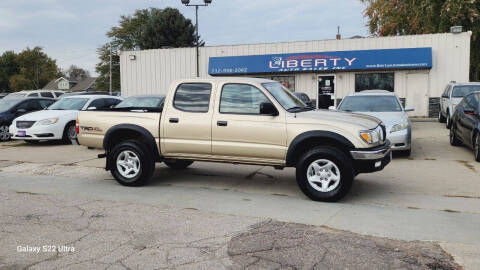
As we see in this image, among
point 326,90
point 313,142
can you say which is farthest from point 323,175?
point 326,90

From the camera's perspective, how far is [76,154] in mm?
11469

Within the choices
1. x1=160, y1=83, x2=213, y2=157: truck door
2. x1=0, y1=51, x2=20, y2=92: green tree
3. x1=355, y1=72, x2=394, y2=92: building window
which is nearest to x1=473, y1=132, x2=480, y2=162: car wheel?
x1=160, y1=83, x2=213, y2=157: truck door

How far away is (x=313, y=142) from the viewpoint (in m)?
6.37

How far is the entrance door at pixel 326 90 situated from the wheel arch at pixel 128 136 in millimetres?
16910

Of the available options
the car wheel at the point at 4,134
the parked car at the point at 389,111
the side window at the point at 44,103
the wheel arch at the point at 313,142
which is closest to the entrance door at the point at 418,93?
the parked car at the point at 389,111

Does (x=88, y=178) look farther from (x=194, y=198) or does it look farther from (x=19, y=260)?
(x=19, y=260)

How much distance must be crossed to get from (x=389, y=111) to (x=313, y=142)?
204 inches

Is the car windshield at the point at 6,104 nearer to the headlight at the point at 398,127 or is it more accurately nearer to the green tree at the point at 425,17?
the headlight at the point at 398,127

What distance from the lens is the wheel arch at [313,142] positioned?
20.0 ft

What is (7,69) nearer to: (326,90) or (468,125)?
(326,90)

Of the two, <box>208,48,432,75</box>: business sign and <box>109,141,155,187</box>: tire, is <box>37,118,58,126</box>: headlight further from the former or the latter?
<box>208,48,432,75</box>: business sign

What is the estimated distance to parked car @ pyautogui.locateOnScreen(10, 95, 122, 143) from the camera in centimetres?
1316

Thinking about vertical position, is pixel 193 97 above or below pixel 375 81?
below

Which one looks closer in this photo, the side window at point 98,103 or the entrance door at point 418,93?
the side window at point 98,103
